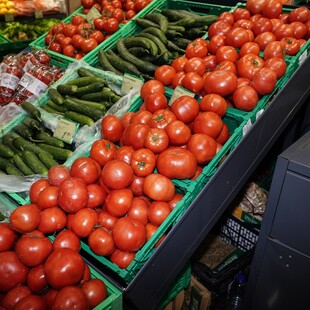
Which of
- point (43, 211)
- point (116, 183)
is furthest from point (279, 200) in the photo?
point (43, 211)

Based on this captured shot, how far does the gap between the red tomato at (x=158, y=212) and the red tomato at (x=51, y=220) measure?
17.4 inches

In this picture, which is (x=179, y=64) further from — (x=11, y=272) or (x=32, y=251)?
(x=11, y=272)

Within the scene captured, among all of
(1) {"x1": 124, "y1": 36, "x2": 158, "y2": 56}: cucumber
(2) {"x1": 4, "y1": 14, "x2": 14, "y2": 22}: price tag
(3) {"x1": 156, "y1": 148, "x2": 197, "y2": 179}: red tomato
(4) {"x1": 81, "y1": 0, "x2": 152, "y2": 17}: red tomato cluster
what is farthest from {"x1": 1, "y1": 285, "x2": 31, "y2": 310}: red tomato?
(2) {"x1": 4, "y1": 14, "x2": 14, "y2": 22}: price tag

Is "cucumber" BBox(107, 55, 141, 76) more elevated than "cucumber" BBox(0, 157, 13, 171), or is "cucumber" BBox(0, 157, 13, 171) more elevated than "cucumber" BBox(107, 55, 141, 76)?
"cucumber" BBox(107, 55, 141, 76)

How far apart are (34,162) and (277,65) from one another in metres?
1.74

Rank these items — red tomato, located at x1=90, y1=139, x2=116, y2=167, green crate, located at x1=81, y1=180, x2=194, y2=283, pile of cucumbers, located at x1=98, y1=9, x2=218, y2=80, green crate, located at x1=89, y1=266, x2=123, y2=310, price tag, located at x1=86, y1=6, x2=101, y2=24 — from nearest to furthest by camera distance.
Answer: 1. green crate, located at x1=89, y1=266, x2=123, y2=310
2. green crate, located at x1=81, y1=180, x2=194, y2=283
3. red tomato, located at x1=90, y1=139, x2=116, y2=167
4. pile of cucumbers, located at x1=98, y1=9, x2=218, y2=80
5. price tag, located at x1=86, y1=6, x2=101, y2=24

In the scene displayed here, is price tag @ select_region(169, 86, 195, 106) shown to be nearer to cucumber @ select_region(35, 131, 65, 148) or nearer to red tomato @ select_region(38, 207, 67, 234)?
cucumber @ select_region(35, 131, 65, 148)

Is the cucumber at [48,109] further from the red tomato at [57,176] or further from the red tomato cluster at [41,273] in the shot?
the red tomato cluster at [41,273]

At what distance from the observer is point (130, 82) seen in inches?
104

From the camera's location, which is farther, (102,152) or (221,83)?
(221,83)

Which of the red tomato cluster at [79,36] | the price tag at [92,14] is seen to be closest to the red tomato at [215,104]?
the red tomato cluster at [79,36]

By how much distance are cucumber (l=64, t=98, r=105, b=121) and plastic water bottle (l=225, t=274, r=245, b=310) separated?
1640 mm

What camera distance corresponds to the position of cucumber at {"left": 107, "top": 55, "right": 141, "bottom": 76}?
2840 millimetres

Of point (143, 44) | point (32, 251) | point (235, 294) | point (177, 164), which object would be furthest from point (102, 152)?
point (235, 294)
